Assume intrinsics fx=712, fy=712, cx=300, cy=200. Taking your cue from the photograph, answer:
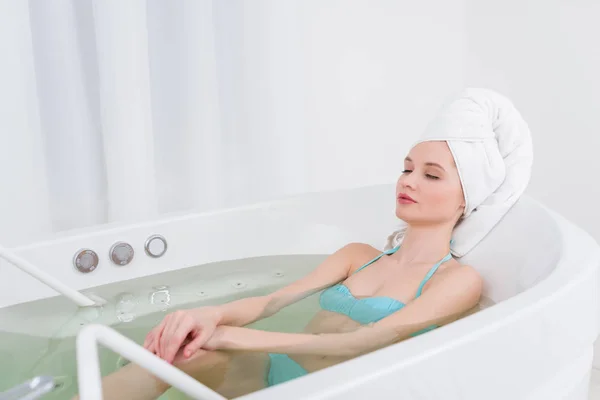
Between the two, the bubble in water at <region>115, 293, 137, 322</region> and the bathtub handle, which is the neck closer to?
the bubble in water at <region>115, 293, 137, 322</region>

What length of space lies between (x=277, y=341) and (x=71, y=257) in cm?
67

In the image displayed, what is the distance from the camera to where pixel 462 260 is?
5.27 feet

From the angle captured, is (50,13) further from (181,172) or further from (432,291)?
(432,291)

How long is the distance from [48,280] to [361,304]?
0.67 meters

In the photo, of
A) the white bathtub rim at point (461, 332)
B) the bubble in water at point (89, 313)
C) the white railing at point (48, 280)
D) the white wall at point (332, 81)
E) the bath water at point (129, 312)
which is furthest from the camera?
the white wall at point (332, 81)

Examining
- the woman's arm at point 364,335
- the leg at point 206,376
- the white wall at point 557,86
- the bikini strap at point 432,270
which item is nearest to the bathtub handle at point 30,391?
the leg at point 206,376

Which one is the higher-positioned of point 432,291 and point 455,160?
point 455,160

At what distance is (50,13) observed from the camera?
2.04 meters

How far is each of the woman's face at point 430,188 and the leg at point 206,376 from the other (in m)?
0.46

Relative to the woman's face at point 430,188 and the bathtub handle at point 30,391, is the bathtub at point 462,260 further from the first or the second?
the bathtub handle at point 30,391

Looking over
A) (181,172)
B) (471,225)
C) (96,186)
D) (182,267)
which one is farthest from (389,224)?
(96,186)

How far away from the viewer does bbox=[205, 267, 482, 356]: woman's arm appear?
4.00 ft

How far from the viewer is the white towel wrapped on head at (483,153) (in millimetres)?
1505

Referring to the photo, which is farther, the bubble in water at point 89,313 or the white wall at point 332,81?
the white wall at point 332,81
